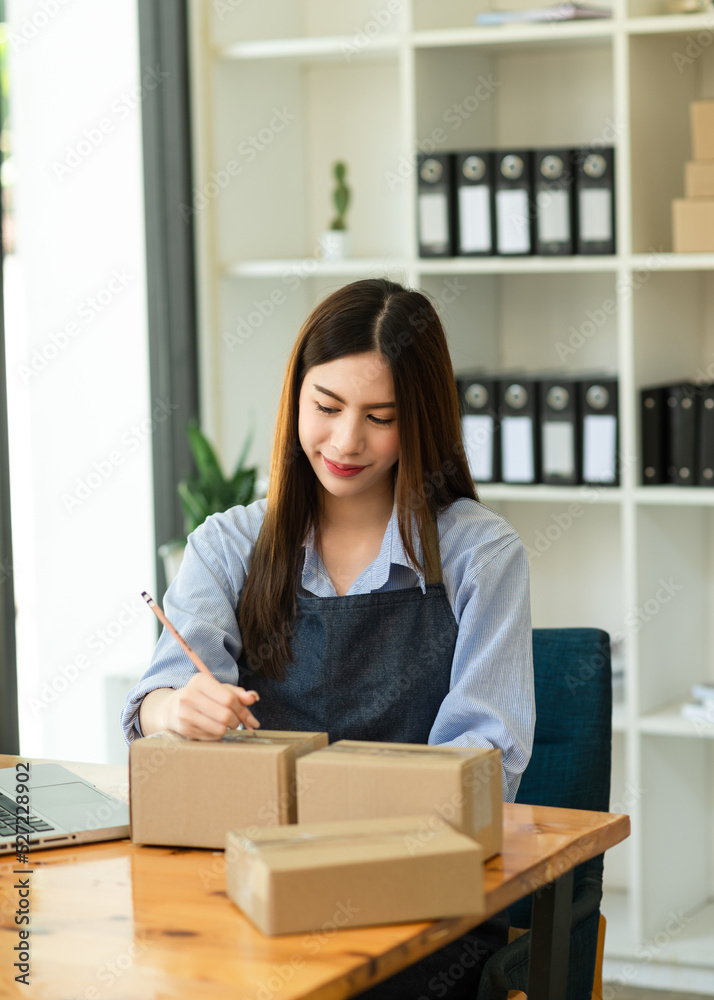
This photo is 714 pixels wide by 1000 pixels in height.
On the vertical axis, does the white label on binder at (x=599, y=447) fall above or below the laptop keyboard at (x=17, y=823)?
above

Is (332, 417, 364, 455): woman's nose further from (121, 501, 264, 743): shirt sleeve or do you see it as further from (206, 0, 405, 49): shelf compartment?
(206, 0, 405, 49): shelf compartment

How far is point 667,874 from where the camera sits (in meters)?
3.07

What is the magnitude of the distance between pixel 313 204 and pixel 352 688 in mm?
2176

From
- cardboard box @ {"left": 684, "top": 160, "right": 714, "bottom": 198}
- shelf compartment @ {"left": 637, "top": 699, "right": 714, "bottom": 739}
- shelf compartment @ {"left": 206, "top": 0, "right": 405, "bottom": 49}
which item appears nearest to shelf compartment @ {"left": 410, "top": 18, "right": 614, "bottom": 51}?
shelf compartment @ {"left": 206, "top": 0, "right": 405, "bottom": 49}

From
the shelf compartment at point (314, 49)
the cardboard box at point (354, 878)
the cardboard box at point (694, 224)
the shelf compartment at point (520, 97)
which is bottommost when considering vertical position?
the cardboard box at point (354, 878)

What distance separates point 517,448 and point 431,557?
1.40m

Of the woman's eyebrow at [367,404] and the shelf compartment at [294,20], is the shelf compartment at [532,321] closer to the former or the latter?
the shelf compartment at [294,20]

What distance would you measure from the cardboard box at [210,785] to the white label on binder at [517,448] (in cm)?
179

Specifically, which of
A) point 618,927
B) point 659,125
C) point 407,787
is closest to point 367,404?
point 407,787

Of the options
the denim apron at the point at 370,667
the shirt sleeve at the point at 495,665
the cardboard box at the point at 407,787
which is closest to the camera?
the cardboard box at the point at 407,787

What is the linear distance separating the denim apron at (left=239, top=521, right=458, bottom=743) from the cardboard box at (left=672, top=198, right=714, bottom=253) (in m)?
1.46

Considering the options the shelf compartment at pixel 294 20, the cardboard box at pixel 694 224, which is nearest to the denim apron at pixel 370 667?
the cardboard box at pixel 694 224

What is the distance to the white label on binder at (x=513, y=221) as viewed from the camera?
2951mm

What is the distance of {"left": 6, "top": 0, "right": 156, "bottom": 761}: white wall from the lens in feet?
9.60
